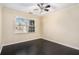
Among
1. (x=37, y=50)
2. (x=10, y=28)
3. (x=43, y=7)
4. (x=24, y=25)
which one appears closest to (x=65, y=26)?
(x=43, y=7)

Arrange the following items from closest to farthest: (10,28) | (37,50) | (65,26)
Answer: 1. (37,50)
2. (65,26)
3. (10,28)

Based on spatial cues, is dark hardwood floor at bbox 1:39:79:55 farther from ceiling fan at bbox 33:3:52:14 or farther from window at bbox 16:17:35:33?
ceiling fan at bbox 33:3:52:14

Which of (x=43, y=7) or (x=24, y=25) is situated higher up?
(x=43, y=7)

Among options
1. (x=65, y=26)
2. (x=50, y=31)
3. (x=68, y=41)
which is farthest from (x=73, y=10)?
(x=50, y=31)

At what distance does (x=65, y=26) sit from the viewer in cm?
341

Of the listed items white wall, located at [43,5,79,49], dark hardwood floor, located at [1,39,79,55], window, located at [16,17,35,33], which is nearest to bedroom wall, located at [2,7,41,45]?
window, located at [16,17,35,33]

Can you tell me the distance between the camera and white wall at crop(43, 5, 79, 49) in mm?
2919

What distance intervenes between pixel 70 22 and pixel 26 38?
8.74ft

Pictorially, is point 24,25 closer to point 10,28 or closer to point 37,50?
point 10,28

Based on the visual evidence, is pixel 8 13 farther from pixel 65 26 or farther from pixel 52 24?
pixel 65 26

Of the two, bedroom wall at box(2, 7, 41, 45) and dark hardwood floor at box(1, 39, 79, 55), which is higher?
bedroom wall at box(2, 7, 41, 45)

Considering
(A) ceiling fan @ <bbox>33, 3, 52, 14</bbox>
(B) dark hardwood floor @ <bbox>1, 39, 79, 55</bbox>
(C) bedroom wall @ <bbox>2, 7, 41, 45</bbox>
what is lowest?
(B) dark hardwood floor @ <bbox>1, 39, 79, 55</bbox>

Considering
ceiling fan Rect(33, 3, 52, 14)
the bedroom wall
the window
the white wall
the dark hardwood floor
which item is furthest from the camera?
the window

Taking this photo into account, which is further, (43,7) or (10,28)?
(10,28)
